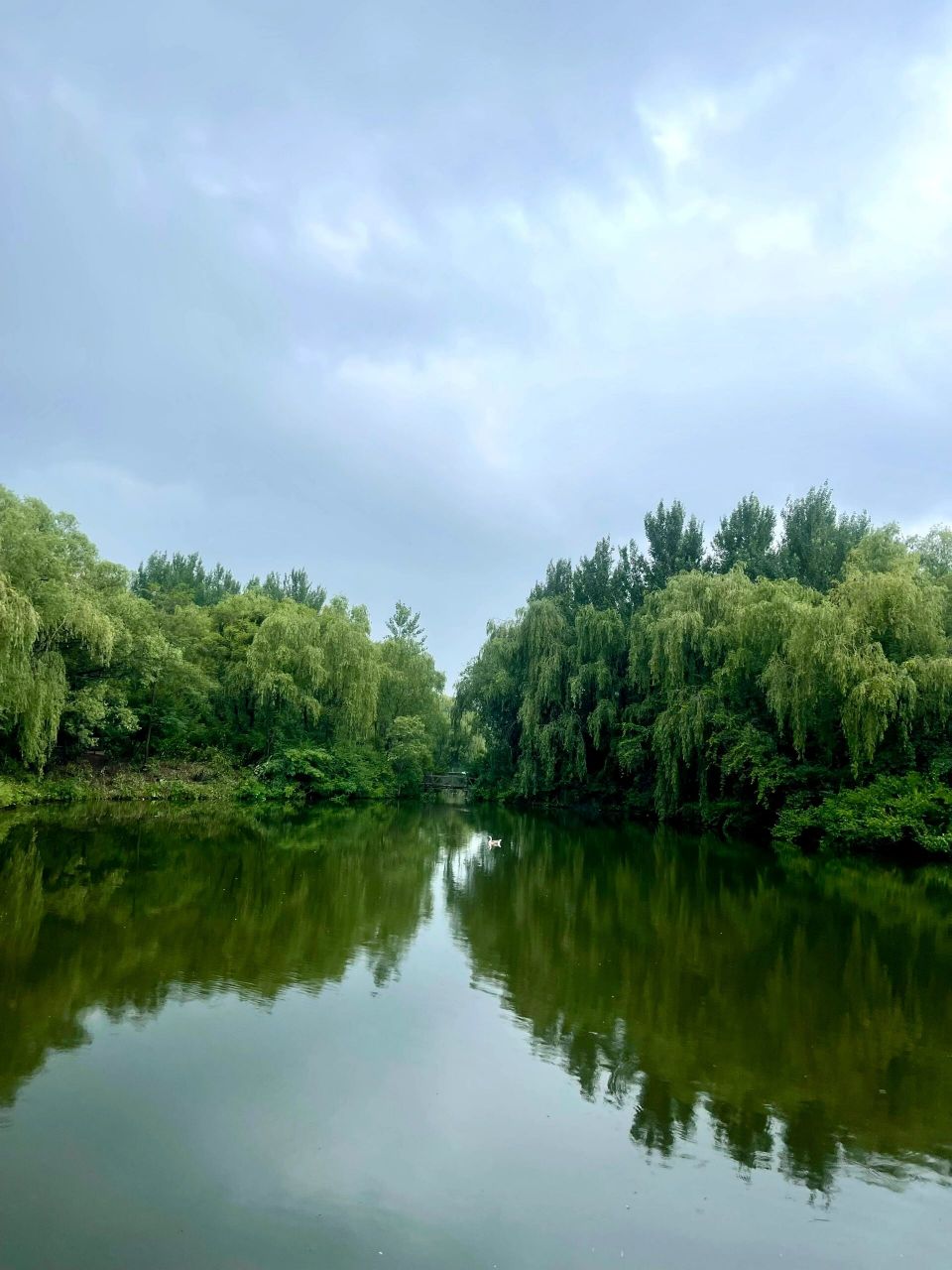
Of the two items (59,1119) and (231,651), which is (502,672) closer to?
(231,651)

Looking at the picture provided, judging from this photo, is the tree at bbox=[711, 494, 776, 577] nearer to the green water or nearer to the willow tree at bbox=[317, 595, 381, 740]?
the willow tree at bbox=[317, 595, 381, 740]

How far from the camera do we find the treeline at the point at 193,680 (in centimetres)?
2084

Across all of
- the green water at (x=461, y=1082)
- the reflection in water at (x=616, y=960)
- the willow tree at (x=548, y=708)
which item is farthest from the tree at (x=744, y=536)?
the green water at (x=461, y=1082)

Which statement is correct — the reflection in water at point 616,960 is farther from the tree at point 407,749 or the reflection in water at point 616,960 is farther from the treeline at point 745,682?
the tree at point 407,749

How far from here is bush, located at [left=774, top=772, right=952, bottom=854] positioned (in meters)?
18.1

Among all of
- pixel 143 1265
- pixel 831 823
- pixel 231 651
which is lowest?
pixel 143 1265

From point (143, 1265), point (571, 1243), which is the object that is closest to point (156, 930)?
point (143, 1265)

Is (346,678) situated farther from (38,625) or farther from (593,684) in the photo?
(38,625)

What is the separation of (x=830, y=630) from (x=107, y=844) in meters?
16.4

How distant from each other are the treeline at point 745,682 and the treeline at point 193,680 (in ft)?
14.8

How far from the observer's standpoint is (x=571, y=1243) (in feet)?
12.1

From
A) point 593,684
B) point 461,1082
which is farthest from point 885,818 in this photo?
point 461,1082

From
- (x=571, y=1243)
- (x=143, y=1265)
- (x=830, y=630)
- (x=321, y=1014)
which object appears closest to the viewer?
(x=143, y=1265)

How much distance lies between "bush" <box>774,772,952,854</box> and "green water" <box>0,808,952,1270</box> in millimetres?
7415
